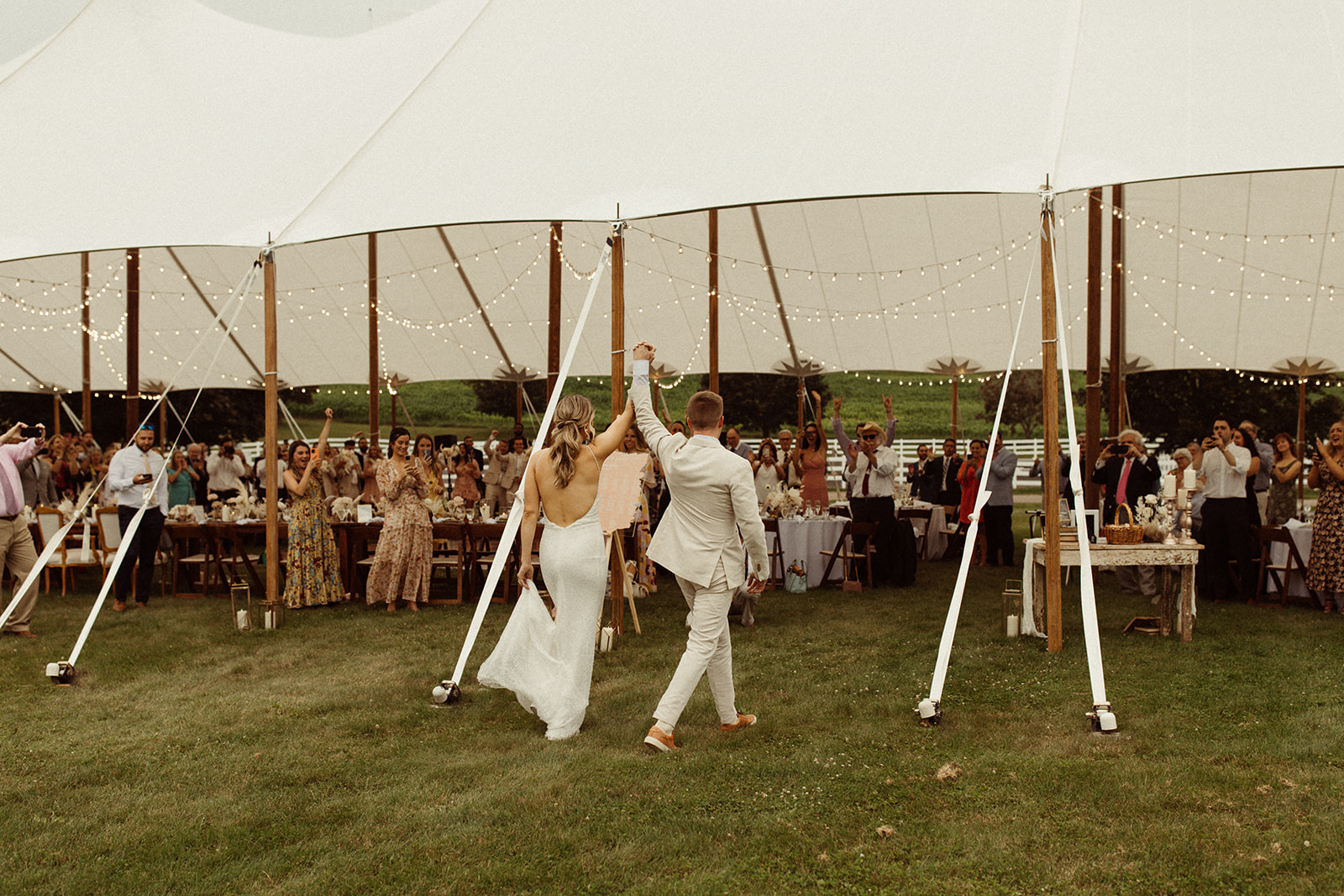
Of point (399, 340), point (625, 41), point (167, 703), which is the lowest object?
point (167, 703)

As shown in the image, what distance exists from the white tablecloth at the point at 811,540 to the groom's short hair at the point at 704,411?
510 cm

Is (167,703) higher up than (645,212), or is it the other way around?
(645,212)

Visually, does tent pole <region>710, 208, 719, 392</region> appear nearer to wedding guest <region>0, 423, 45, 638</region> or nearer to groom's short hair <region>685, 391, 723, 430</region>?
wedding guest <region>0, 423, 45, 638</region>

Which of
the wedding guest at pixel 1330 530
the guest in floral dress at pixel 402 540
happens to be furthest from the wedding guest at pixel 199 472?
the wedding guest at pixel 1330 530

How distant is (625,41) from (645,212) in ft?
6.37

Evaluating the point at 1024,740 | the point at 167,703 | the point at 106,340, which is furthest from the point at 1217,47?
the point at 106,340

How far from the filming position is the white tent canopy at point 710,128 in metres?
5.96

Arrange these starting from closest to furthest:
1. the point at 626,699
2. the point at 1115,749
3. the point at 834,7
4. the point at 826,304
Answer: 1. the point at 1115,749
2. the point at 626,699
3. the point at 834,7
4. the point at 826,304

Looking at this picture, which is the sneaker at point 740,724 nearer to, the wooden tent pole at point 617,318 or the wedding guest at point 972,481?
the wooden tent pole at point 617,318

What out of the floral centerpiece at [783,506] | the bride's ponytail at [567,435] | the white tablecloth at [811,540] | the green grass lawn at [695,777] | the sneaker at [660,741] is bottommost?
the green grass lawn at [695,777]

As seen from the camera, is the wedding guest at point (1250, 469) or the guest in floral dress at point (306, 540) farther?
the guest in floral dress at point (306, 540)

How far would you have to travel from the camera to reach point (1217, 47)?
6.16 metres

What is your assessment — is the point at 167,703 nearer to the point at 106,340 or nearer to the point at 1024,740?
the point at 1024,740

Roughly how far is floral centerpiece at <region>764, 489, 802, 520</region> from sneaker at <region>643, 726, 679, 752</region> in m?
5.44
